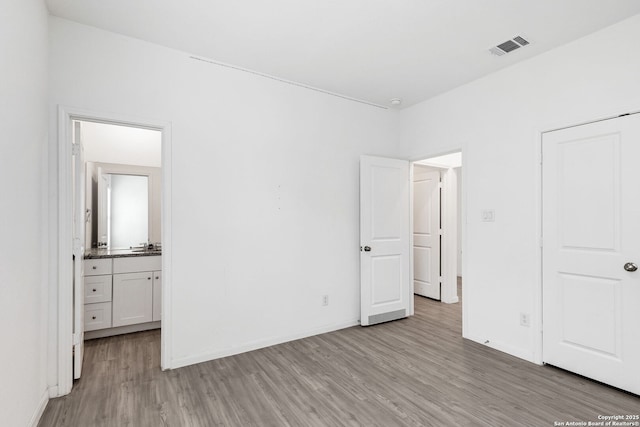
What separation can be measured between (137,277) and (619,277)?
448 centimetres

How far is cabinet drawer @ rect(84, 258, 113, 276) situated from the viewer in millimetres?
3432

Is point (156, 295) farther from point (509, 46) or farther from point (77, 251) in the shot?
point (509, 46)

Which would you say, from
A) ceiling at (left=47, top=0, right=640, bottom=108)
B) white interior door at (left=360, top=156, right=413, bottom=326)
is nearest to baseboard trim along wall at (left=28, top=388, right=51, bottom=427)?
ceiling at (left=47, top=0, right=640, bottom=108)

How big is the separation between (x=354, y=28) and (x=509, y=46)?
4.50 ft

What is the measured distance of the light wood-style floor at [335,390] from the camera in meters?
2.14

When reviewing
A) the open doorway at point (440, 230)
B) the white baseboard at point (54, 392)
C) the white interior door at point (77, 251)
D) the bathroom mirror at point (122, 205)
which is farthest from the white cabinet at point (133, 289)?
the open doorway at point (440, 230)

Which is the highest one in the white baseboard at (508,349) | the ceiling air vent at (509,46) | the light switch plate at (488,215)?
the ceiling air vent at (509,46)

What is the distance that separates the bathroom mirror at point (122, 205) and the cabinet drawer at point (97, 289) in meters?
0.82

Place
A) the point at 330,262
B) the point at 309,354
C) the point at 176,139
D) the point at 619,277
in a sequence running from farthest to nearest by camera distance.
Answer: the point at 330,262, the point at 309,354, the point at 176,139, the point at 619,277

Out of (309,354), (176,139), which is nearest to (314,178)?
(176,139)

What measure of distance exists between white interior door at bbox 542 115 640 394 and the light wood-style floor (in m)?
0.24

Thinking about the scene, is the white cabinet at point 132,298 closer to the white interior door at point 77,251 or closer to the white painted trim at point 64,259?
the white interior door at point 77,251

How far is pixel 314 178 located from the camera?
371 cm

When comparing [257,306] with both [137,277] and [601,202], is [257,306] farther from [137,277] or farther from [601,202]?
[601,202]
